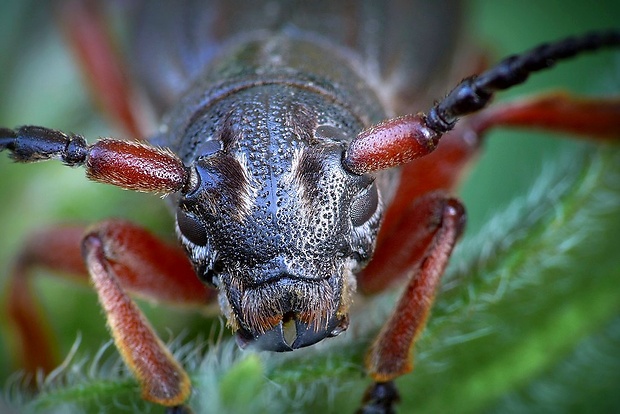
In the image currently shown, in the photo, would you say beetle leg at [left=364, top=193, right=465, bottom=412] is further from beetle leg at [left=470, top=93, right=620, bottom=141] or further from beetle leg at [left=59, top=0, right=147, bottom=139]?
beetle leg at [left=59, top=0, right=147, bottom=139]

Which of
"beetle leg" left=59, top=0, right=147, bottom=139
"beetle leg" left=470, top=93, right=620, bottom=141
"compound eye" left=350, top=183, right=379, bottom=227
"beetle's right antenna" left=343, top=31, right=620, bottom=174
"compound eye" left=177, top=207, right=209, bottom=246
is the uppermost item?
"beetle leg" left=59, top=0, right=147, bottom=139

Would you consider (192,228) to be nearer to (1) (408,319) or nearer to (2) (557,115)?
(1) (408,319)

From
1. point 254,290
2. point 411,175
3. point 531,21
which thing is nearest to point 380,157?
point 254,290

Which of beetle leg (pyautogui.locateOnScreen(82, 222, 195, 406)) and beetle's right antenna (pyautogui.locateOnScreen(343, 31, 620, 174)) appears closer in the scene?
beetle's right antenna (pyautogui.locateOnScreen(343, 31, 620, 174))

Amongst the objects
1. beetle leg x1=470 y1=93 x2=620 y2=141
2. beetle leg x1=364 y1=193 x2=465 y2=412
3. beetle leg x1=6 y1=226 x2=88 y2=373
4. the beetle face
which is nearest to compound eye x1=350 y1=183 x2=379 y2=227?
the beetle face

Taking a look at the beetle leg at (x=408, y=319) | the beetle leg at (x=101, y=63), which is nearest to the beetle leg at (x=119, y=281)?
the beetle leg at (x=408, y=319)

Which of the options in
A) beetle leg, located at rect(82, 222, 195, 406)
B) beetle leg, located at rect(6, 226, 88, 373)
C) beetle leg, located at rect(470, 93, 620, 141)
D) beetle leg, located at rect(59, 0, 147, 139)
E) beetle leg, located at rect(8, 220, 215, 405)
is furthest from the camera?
beetle leg, located at rect(59, 0, 147, 139)

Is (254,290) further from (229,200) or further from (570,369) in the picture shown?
(570,369)
